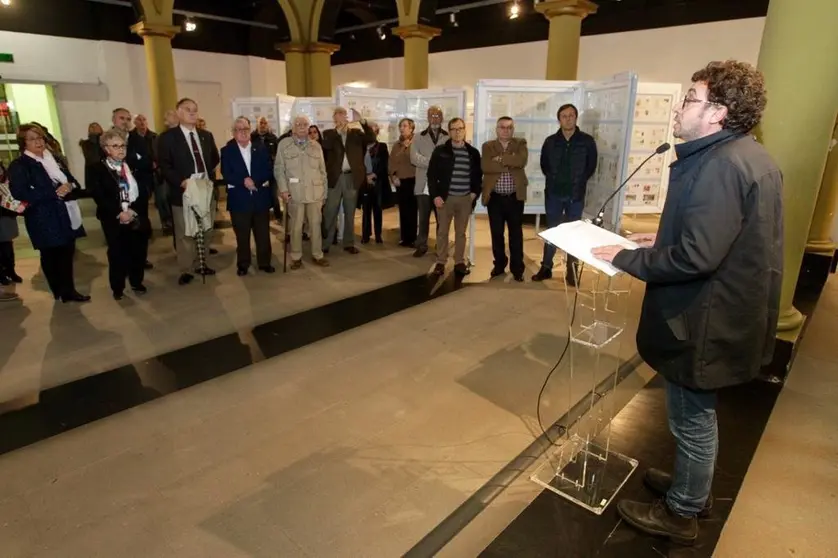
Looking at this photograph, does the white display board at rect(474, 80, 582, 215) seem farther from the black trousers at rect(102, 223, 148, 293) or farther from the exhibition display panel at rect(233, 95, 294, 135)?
the exhibition display panel at rect(233, 95, 294, 135)

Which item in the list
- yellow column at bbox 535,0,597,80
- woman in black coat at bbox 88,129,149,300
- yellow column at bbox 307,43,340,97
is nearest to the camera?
woman in black coat at bbox 88,129,149,300

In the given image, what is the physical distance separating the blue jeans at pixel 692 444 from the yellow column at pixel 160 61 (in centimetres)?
936

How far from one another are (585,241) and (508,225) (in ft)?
10.5

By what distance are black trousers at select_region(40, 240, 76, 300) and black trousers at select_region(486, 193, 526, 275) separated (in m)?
3.70

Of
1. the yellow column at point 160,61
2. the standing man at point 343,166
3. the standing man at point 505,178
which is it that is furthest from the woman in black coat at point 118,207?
the yellow column at point 160,61

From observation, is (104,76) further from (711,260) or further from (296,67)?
(711,260)

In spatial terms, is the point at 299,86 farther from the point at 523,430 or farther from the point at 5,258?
the point at 523,430

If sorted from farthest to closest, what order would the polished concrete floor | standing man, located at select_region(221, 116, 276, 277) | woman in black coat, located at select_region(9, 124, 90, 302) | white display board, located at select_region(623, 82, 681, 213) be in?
white display board, located at select_region(623, 82, 681, 213) → standing man, located at select_region(221, 116, 276, 277) → woman in black coat, located at select_region(9, 124, 90, 302) → the polished concrete floor

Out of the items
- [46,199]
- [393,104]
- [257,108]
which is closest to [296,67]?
[257,108]

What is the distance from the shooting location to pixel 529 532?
203 centimetres

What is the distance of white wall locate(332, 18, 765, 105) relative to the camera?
809cm

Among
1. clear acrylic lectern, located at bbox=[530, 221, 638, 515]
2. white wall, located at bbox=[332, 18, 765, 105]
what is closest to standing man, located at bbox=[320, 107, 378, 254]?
clear acrylic lectern, located at bbox=[530, 221, 638, 515]

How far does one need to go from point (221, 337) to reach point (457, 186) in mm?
2559

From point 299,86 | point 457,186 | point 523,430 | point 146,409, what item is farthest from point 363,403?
point 299,86
